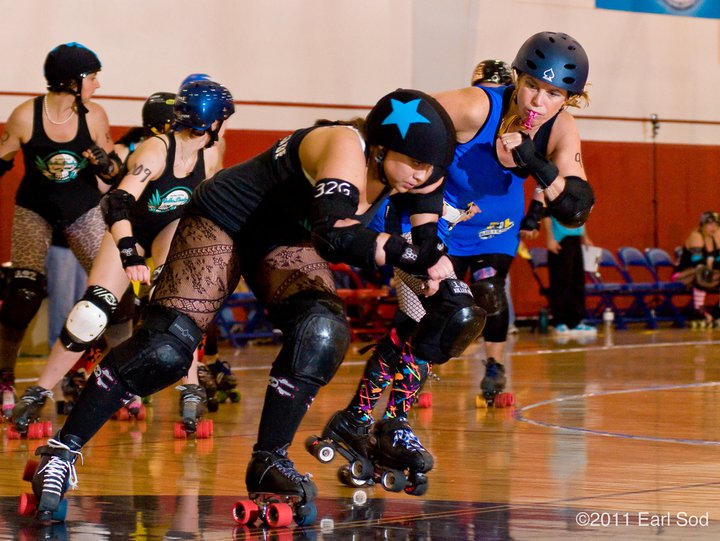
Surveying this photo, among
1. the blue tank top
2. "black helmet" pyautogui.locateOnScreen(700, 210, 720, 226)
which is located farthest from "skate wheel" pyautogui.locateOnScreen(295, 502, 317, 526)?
"black helmet" pyautogui.locateOnScreen(700, 210, 720, 226)

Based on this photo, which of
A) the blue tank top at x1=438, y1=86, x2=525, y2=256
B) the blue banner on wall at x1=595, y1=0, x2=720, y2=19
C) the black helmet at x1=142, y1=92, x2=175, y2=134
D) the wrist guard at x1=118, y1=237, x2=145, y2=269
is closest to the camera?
the wrist guard at x1=118, y1=237, x2=145, y2=269

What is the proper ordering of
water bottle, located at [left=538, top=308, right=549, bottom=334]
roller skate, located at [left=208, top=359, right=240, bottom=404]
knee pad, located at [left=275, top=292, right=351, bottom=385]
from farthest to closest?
1. water bottle, located at [left=538, top=308, right=549, bottom=334]
2. roller skate, located at [left=208, top=359, right=240, bottom=404]
3. knee pad, located at [left=275, top=292, right=351, bottom=385]

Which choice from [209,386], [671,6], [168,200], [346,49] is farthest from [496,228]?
[671,6]

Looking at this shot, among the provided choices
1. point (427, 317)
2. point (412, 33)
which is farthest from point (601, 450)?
point (412, 33)

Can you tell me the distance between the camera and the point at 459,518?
3.47 metres

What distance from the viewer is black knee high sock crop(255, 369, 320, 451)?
11.6ft

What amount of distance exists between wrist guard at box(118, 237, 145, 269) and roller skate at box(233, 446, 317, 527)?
105 centimetres

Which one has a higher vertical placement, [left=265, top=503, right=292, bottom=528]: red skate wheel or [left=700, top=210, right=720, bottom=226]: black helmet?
[left=700, top=210, right=720, bottom=226]: black helmet

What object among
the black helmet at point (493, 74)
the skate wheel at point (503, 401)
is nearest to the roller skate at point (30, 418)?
the skate wheel at point (503, 401)

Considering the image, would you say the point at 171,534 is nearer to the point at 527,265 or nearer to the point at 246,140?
the point at 246,140

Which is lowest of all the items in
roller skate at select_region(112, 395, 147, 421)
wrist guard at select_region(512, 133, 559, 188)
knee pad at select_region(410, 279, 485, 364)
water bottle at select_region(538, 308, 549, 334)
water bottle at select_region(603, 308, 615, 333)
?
knee pad at select_region(410, 279, 485, 364)

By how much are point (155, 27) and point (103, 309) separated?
282 inches

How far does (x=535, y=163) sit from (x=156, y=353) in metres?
1.56

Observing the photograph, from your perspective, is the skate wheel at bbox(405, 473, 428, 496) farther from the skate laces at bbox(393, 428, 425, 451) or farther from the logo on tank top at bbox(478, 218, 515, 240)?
the logo on tank top at bbox(478, 218, 515, 240)
